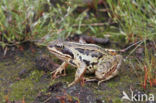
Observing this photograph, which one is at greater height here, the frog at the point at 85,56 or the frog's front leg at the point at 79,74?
the frog at the point at 85,56

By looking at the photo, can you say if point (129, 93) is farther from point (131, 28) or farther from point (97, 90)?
point (131, 28)

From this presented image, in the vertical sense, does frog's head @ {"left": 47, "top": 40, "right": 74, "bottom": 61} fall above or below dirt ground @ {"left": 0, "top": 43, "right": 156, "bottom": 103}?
above

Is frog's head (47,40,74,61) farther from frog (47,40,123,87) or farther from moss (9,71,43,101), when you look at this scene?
moss (9,71,43,101)

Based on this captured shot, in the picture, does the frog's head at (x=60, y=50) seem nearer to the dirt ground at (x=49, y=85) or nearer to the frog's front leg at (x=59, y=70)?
the frog's front leg at (x=59, y=70)

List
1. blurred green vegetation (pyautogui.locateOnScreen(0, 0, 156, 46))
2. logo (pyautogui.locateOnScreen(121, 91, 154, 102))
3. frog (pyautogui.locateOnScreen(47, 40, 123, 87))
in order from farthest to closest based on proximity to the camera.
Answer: blurred green vegetation (pyautogui.locateOnScreen(0, 0, 156, 46)) → frog (pyautogui.locateOnScreen(47, 40, 123, 87)) → logo (pyautogui.locateOnScreen(121, 91, 154, 102))

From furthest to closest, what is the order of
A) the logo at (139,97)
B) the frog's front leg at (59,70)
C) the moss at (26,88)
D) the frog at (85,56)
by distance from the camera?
the frog's front leg at (59,70)
the frog at (85,56)
the moss at (26,88)
the logo at (139,97)

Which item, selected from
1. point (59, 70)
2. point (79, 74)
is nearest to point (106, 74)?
point (79, 74)

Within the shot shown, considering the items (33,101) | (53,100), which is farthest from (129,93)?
(33,101)

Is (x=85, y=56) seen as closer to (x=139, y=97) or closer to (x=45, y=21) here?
(x=139, y=97)

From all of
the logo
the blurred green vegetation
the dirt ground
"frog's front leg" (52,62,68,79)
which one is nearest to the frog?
"frog's front leg" (52,62,68,79)

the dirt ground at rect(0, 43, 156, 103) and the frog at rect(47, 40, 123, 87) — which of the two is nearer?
the dirt ground at rect(0, 43, 156, 103)

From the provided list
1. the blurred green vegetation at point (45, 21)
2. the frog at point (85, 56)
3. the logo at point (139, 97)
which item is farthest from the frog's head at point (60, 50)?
the logo at point (139, 97)

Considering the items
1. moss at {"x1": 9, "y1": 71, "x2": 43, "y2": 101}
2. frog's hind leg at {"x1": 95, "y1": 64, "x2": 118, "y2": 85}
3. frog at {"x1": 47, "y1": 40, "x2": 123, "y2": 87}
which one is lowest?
moss at {"x1": 9, "y1": 71, "x2": 43, "y2": 101}
